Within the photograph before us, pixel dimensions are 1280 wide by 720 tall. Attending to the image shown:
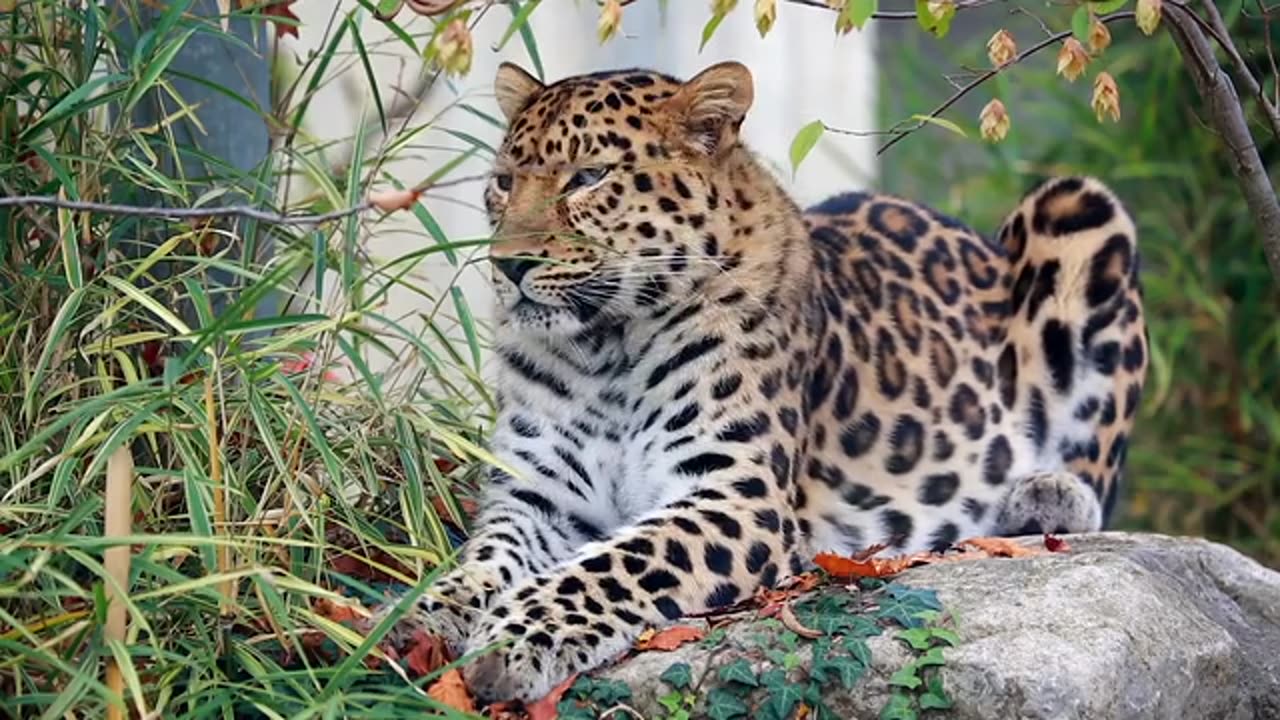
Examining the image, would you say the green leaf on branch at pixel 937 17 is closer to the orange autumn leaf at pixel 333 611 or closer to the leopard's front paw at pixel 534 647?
the leopard's front paw at pixel 534 647

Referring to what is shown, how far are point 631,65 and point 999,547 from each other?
5501mm

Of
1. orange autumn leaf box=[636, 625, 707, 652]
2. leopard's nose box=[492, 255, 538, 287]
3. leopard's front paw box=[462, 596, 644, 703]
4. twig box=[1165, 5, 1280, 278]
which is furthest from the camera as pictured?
leopard's nose box=[492, 255, 538, 287]

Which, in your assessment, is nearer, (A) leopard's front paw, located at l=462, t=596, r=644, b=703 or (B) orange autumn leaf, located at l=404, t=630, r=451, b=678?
(A) leopard's front paw, located at l=462, t=596, r=644, b=703

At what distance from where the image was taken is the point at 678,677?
4.78 metres

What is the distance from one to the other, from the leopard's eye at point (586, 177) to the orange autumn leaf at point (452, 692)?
4.73ft

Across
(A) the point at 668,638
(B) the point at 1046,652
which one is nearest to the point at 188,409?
(A) the point at 668,638

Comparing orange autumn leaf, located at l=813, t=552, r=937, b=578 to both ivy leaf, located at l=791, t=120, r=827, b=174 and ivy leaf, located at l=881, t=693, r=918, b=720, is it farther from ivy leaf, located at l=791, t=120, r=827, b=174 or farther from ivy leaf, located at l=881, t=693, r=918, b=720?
ivy leaf, located at l=791, t=120, r=827, b=174

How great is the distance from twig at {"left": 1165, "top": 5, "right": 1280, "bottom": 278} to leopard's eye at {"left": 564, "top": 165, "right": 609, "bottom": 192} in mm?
1502

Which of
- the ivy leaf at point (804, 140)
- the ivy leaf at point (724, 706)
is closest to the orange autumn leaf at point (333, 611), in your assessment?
the ivy leaf at point (724, 706)

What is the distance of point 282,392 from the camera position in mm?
5453

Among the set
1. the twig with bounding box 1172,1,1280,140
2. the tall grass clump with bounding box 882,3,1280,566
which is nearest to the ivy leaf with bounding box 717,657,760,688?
the twig with bounding box 1172,1,1280,140

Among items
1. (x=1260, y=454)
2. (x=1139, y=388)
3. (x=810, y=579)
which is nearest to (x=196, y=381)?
(x=810, y=579)

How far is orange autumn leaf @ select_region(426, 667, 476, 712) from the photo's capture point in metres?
4.69

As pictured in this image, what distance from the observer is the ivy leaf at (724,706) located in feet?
15.5
